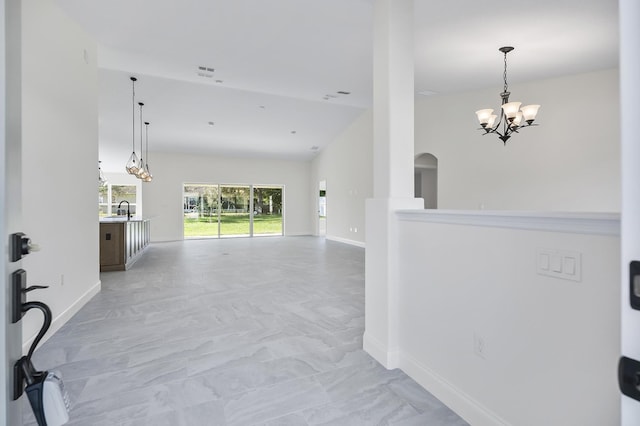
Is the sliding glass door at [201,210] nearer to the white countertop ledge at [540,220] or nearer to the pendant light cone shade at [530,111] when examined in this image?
the pendant light cone shade at [530,111]

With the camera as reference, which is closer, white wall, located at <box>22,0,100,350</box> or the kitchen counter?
white wall, located at <box>22,0,100,350</box>

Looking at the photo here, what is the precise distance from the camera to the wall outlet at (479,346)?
1.67 metres

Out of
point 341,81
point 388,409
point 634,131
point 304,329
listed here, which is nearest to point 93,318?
point 304,329

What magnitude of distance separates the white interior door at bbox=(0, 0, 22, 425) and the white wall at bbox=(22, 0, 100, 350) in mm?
2161

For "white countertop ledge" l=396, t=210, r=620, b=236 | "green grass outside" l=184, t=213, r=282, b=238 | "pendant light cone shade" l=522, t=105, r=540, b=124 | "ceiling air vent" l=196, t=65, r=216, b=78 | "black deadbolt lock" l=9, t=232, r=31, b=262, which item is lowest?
"green grass outside" l=184, t=213, r=282, b=238

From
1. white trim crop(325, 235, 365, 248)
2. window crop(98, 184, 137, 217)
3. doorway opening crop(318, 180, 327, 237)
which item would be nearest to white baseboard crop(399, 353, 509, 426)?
white trim crop(325, 235, 365, 248)

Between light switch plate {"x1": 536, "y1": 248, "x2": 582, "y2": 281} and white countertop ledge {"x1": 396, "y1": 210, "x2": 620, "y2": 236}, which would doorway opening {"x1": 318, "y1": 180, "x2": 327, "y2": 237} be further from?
light switch plate {"x1": 536, "y1": 248, "x2": 582, "y2": 281}

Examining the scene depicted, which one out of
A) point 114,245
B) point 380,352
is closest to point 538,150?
point 380,352

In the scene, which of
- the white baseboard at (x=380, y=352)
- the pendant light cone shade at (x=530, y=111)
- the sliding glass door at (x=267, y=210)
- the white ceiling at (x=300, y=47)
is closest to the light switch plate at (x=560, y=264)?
the white baseboard at (x=380, y=352)

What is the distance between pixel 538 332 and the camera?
4.61 feet

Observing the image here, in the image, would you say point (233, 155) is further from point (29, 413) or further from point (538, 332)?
point (538, 332)

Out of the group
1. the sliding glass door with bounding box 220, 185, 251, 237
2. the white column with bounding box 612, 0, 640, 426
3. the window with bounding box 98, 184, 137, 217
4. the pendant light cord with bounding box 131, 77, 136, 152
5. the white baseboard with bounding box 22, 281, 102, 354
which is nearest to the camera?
the white column with bounding box 612, 0, 640, 426

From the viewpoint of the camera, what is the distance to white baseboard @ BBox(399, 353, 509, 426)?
1.65 metres

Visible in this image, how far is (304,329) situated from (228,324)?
76 cm
